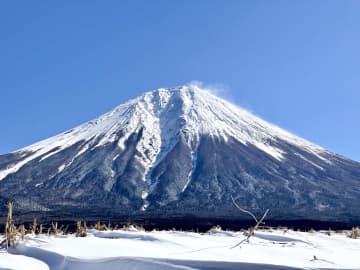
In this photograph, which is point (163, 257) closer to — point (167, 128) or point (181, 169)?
point (181, 169)

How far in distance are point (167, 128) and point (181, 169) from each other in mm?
21838

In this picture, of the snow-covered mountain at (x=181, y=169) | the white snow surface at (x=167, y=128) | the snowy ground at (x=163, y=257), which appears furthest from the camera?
the white snow surface at (x=167, y=128)

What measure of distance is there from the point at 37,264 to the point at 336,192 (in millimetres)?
66995

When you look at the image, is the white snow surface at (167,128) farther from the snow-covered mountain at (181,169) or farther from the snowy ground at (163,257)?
the snowy ground at (163,257)

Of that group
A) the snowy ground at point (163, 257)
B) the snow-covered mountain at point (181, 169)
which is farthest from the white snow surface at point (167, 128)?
the snowy ground at point (163, 257)

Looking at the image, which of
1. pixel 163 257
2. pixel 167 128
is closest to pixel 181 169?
pixel 167 128

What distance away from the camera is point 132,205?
65.3m

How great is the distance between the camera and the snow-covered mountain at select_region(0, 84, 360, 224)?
63.2 m

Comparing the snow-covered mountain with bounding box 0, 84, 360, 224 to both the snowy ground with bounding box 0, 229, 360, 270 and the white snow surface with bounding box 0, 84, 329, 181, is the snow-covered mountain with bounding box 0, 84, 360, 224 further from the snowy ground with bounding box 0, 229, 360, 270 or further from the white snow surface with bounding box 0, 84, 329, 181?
the snowy ground with bounding box 0, 229, 360, 270

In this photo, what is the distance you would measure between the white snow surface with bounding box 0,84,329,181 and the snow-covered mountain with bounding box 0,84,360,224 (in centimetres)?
20

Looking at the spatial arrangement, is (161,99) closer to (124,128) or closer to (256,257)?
(124,128)

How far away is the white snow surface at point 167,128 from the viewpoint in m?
87.6

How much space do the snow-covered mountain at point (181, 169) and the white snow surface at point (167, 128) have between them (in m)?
0.20

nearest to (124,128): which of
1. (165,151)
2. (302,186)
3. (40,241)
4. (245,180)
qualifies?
(165,151)
